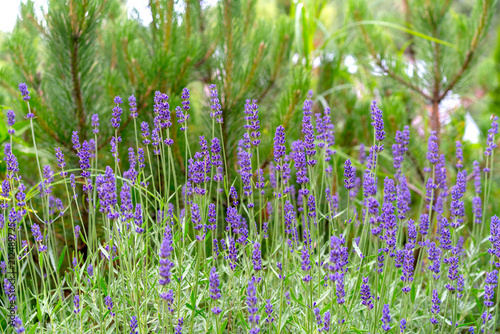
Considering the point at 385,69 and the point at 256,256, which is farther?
the point at 385,69

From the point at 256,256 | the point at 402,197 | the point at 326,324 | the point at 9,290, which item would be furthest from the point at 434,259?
the point at 9,290

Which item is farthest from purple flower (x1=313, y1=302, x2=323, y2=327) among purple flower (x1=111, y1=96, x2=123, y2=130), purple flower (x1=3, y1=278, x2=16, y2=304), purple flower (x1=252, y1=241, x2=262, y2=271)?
purple flower (x1=3, y1=278, x2=16, y2=304)

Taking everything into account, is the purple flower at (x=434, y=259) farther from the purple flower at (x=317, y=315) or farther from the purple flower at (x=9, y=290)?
the purple flower at (x=9, y=290)

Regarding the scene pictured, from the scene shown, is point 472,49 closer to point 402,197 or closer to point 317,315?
point 402,197

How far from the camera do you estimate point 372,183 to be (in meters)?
1.59

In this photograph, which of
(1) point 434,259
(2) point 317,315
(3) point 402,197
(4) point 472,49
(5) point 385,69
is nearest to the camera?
(2) point 317,315

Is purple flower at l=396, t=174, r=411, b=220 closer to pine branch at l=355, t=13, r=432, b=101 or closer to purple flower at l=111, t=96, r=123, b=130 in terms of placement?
purple flower at l=111, t=96, r=123, b=130

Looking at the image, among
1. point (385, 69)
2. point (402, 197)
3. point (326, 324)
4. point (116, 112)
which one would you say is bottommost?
point (326, 324)

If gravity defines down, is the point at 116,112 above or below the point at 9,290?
above

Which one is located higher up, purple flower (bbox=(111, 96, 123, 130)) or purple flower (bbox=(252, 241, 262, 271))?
purple flower (bbox=(111, 96, 123, 130))

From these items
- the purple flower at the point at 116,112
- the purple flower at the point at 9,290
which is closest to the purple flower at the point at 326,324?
the purple flower at the point at 116,112

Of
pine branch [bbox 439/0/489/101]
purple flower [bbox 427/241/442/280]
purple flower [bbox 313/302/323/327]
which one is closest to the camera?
purple flower [bbox 313/302/323/327]

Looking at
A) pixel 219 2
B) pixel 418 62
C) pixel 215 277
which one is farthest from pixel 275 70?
pixel 215 277

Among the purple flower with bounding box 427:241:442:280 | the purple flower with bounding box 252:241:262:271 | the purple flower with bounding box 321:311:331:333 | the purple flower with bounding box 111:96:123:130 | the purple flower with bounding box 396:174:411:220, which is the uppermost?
the purple flower with bounding box 111:96:123:130
